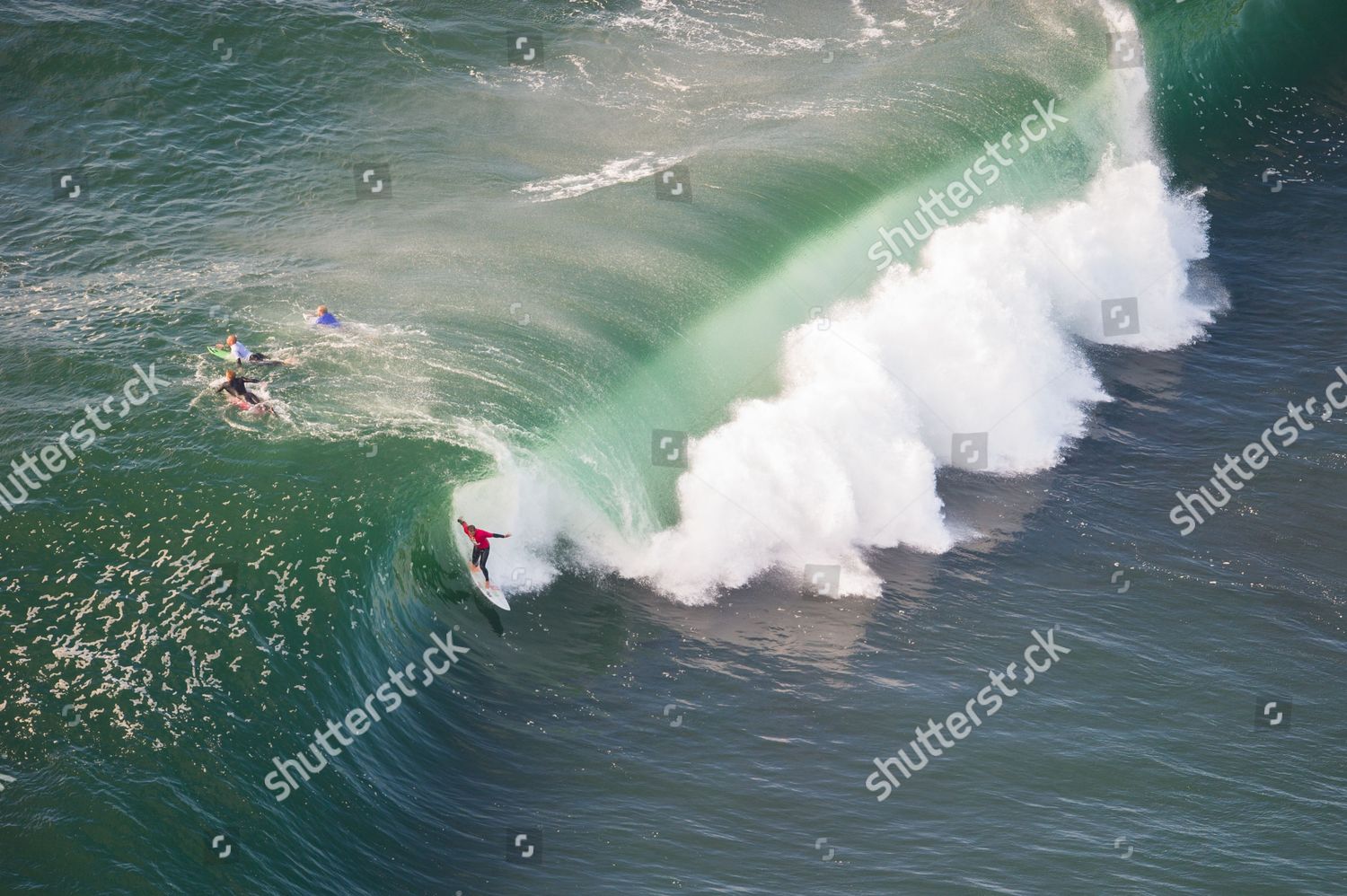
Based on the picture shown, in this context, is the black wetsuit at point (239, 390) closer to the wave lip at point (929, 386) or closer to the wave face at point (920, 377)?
the wave face at point (920, 377)

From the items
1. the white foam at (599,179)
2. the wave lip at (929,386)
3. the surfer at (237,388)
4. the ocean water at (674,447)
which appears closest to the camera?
the ocean water at (674,447)

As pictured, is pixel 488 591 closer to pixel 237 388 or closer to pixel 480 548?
pixel 480 548

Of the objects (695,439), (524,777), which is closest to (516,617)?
(524,777)

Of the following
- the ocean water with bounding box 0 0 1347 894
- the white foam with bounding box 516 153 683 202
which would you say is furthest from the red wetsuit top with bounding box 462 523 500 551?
the white foam with bounding box 516 153 683 202

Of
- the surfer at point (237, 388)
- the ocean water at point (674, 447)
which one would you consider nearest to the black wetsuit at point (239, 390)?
the surfer at point (237, 388)

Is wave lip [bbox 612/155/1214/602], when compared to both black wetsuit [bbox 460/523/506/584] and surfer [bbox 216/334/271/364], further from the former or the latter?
surfer [bbox 216/334/271/364]

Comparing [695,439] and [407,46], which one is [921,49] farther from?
[695,439]
